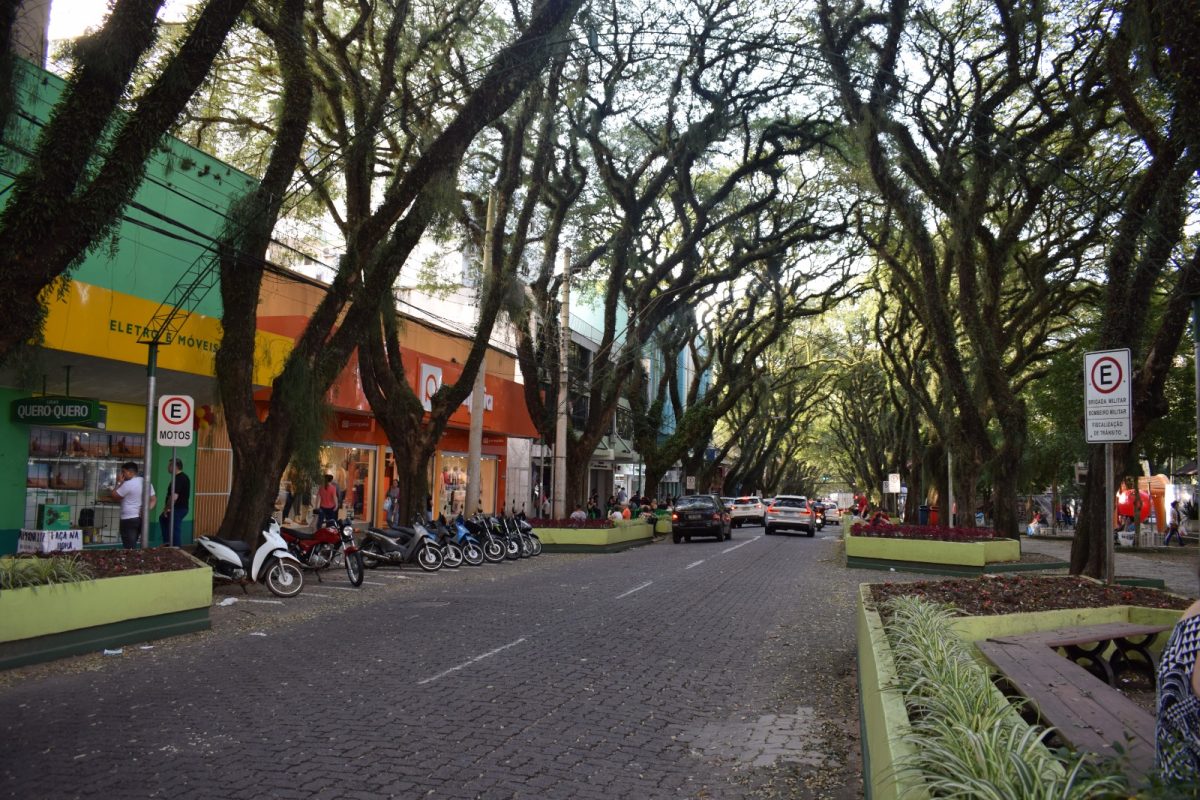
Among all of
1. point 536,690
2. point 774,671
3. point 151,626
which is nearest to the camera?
point 536,690

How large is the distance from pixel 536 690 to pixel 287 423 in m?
8.79

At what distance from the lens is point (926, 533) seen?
21.5m

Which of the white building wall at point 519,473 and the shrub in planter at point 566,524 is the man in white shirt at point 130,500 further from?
the white building wall at point 519,473

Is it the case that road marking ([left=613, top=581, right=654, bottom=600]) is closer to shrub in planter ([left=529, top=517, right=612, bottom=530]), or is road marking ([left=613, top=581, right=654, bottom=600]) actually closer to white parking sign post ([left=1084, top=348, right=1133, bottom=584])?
white parking sign post ([left=1084, top=348, right=1133, bottom=584])

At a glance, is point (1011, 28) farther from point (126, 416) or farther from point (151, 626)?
point (126, 416)

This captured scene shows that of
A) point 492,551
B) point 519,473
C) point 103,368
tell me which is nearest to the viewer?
point 103,368

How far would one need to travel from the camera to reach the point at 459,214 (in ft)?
62.3

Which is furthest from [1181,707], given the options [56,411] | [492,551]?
[492,551]

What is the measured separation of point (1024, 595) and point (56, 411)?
1514cm

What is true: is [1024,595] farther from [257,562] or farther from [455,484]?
[455,484]

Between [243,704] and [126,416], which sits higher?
[126,416]

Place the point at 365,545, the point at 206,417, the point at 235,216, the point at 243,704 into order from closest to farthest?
the point at 243,704 < the point at 235,216 < the point at 365,545 < the point at 206,417

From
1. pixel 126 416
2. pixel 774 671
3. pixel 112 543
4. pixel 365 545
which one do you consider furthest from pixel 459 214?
pixel 774 671

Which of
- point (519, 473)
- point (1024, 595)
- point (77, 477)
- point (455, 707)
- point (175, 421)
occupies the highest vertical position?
point (175, 421)
